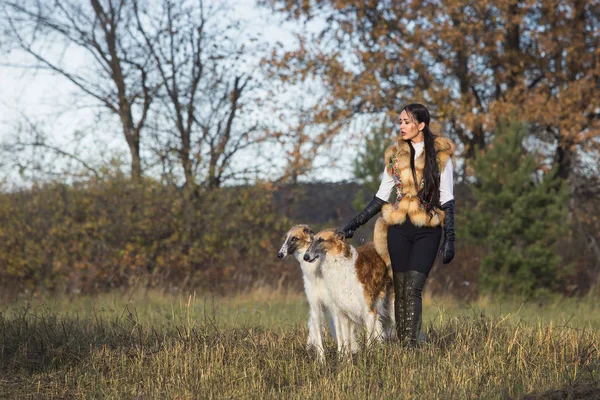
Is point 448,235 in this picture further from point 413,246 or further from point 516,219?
point 516,219

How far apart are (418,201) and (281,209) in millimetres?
11800

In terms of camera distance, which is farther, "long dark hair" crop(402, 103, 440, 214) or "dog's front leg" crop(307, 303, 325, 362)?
"dog's front leg" crop(307, 303, 325, 362)

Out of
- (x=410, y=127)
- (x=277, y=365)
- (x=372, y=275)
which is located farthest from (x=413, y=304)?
(x=410, y=127)

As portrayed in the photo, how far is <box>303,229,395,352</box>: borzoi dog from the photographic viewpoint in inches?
270

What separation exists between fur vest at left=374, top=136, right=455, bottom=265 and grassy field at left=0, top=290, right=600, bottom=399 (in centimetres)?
114

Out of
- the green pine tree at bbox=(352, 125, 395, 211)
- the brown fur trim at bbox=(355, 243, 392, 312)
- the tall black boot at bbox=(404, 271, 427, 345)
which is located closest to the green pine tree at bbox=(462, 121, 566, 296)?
the green pine tree at bbox=(352, 125, 395, 211)

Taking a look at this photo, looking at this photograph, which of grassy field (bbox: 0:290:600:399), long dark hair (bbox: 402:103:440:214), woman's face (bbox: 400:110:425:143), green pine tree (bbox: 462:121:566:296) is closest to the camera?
grassy field (bbox: 0:290:600:399)

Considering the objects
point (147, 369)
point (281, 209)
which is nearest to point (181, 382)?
point (147, 369)

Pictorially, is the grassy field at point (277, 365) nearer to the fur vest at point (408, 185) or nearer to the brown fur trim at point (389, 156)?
the fur vest at point (408, 185)

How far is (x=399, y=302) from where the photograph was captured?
6.86 metres

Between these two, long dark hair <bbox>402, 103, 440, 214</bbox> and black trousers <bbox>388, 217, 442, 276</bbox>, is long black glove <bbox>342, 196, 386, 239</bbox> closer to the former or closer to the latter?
black trousers <bbox>388, 217, 442, 276</bbox>

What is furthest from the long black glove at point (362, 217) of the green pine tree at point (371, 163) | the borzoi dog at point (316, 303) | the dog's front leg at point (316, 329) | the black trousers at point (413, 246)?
the green pine tree at point (371, 163)

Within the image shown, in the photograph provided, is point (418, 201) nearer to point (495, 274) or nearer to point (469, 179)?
point (495, 274)

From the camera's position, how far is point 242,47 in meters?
20.8
